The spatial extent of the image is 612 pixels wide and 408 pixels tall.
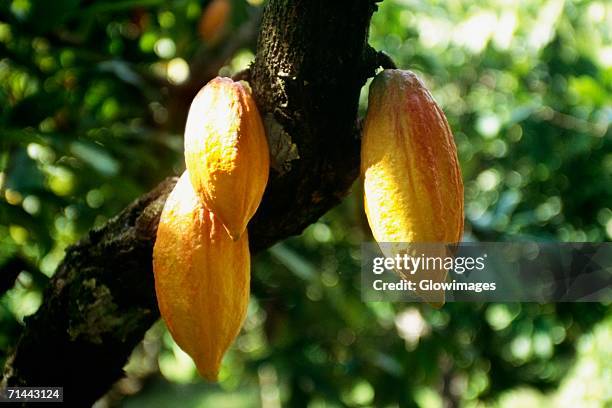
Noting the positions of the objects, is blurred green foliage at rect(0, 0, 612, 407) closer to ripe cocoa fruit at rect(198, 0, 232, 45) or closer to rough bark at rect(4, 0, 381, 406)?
ripe cocoa fruit at rect(198, 0, 232, 45)

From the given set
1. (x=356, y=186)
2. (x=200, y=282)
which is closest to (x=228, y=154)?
(x=200, y=282)

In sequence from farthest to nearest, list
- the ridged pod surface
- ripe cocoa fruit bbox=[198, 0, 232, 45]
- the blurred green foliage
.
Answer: ripe cocoa fruit bbox=[198, 0, 232, 45]
the blurred green foliage
the ridged pod surface

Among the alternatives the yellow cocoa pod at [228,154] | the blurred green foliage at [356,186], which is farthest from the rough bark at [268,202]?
the blurred green foliage at [356,186]

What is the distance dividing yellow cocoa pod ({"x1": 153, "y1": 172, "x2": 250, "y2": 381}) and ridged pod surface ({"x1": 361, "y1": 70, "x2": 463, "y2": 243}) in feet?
0.45

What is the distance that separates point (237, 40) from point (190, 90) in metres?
0.19

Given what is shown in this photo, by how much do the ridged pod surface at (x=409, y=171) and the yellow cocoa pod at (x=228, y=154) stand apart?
0.10 meters

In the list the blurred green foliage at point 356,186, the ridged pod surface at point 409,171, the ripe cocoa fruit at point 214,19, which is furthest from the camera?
the ripe cocoa fruit at point 214,19

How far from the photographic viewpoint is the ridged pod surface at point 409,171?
60cm

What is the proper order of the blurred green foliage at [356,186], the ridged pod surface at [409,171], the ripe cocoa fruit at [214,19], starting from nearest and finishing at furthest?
the ridged pod surface at [409,171] < the blurred green foliage at [356,186] < the ripe cocoa fruit at [214,19]

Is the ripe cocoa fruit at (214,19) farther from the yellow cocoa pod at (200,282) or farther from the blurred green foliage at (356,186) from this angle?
the yellow cocoa pod at (200,282)

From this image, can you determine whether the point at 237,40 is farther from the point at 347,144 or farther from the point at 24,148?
the point at 347,144

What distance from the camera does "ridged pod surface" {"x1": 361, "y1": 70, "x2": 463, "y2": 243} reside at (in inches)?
23.8

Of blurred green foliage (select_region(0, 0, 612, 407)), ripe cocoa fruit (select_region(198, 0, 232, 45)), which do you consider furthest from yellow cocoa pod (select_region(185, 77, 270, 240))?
ripe cocoa fruit (select_region(198, 0, 232, 45))

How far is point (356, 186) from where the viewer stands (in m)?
1.80
